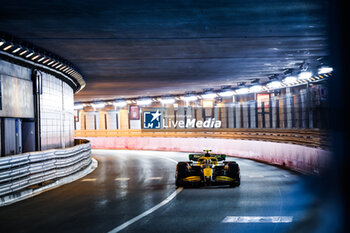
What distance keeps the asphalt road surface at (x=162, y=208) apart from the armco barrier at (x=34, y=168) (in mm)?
600

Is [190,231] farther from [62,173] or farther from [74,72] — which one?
[74,72]

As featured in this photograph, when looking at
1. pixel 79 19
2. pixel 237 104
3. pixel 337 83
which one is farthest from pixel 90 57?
pixel 237 104

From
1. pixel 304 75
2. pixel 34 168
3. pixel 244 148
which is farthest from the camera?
pixel 244 148

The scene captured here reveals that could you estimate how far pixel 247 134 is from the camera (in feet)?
99.7

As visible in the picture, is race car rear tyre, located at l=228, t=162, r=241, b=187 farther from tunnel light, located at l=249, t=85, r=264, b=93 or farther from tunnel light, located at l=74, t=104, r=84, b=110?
tunnel light, located at l=74, t=104, r=84, b=110

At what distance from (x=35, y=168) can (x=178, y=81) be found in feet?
46.8

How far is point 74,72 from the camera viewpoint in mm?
21203

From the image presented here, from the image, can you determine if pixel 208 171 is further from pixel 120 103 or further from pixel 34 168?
pixel 120 103

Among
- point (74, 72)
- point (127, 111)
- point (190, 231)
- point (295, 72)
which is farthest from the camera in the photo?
point (127, 111)

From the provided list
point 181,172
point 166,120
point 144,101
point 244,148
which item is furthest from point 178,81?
point 144,101

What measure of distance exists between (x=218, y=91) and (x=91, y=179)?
755 inches

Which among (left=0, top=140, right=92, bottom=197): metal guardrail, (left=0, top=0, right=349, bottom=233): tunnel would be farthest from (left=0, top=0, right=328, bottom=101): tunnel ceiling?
(left=0, top=140, right=92, bottom=197): metal guardrail

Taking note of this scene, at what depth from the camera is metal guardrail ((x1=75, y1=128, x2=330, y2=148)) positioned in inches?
715

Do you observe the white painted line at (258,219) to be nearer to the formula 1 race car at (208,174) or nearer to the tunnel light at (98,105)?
the formula 1 race car at (208,174)
